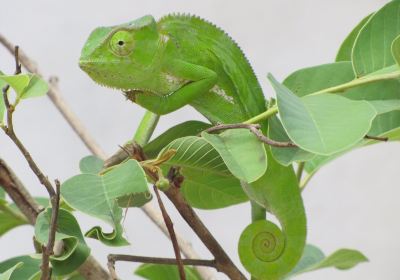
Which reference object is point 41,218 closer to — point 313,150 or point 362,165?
point 313,150

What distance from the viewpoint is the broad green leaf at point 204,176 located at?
31.0 inches

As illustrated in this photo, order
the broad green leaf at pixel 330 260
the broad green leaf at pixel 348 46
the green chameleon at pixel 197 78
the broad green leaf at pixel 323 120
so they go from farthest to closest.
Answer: the broad green leaf at pixel 330 260 < the broad green leaf at pixel 348 46 < the green chameleon at pixel 197 78 < the broad green leaf at pixel 323 120

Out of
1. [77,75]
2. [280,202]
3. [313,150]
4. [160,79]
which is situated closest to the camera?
[313,150]

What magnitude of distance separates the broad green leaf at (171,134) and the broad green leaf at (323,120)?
188 millimetres

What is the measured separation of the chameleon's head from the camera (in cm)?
93

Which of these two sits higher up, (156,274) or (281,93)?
(281,93)

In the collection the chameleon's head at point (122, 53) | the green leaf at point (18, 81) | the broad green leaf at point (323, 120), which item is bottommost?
the broad green leaf at point (323, 120)

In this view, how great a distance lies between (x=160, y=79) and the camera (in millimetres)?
978

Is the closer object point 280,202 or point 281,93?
point 281,93

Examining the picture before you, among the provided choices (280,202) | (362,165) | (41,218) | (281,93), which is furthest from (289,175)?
(362,165)

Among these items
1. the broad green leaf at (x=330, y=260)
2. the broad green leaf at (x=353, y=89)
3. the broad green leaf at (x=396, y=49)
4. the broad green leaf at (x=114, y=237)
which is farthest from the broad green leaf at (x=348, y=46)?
the broad green leaf at (x=114, y=237)

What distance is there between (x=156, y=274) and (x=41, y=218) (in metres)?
0.35

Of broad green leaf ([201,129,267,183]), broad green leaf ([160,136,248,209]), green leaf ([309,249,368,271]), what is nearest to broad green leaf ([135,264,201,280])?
broad green leaf ([160,136,248,209])

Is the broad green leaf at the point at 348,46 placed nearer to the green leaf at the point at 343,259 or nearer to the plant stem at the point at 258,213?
the plant stem at the point at 258,213
